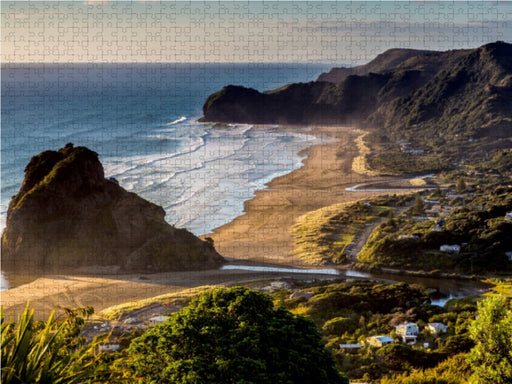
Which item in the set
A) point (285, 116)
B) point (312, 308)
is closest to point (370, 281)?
point (312, 308)

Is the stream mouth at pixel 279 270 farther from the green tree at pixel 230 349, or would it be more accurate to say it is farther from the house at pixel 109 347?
the green tree at pixel 230 349

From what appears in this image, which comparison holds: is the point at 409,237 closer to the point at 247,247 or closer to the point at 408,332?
the point at 247,247

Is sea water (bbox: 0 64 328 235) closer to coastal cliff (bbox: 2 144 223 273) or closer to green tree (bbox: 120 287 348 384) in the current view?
coastal cliff (bbox: 2 144 223 273)

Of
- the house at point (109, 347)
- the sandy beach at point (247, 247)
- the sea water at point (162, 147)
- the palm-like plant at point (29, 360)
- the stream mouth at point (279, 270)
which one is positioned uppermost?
the palm-like plant at point (29, 360)

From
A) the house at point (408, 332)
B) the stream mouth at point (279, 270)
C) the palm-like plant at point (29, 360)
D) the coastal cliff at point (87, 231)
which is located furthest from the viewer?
the coastal cliff at point (87, 231)

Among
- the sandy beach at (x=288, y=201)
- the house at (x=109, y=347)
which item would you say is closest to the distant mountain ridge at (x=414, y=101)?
the sandy beach at (x=288, y=201)

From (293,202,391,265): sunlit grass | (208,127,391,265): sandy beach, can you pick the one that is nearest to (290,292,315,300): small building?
(208,127,391,265): sandy beach

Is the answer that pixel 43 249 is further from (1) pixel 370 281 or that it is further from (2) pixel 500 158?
(2) pixel 500 158
